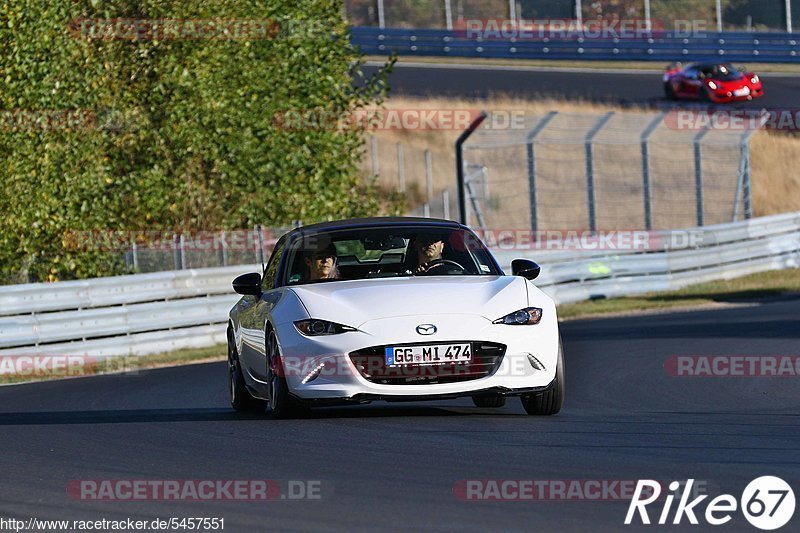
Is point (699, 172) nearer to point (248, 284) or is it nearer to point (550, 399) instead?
point (248, 284)

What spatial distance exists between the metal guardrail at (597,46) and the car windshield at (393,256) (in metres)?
34.7

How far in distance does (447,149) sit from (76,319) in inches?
1109

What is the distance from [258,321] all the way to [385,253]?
3.24 feet

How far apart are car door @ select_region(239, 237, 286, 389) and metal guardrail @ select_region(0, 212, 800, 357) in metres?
7.32

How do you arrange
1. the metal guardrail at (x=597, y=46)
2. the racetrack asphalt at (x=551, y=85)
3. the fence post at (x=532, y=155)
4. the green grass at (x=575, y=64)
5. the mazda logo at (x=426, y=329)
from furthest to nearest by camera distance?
the green grass at (x=575, y=64)
the metal guardrail at (x=597, y=46)
the racetrack asphalt at (x=551, y=85)
the fence post at (x=532, y=155)
the mazda logo at (x=426, y=329)

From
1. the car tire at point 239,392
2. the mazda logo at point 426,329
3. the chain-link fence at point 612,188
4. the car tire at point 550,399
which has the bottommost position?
the chain-link fence at point 612,188

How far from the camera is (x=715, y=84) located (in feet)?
141

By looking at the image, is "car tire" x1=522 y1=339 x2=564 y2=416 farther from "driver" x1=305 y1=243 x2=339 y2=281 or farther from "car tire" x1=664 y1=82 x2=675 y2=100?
"car tire" x1=664 y1=82 x2=675 y2=100

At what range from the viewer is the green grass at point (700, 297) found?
23.8 m

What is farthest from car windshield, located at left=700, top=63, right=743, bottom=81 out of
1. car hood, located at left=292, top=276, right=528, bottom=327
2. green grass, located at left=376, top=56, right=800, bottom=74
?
car hood, located at left=292, top=276, right=528, bottom=327

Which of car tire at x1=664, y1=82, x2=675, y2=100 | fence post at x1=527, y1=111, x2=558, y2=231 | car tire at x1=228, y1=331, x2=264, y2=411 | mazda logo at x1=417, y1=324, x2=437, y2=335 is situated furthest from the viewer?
car tire at x1=664, y1=82, x2=675, y2=100

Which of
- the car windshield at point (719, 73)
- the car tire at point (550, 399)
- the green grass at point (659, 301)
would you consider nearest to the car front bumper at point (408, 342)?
the car tire at point (550, 399)

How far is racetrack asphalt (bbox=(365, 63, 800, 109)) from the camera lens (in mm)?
43844

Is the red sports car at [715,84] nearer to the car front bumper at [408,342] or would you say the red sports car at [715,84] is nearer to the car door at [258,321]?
the car door at [258,321]
